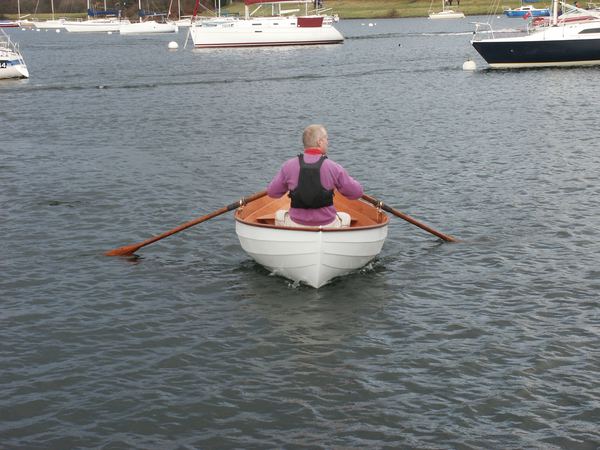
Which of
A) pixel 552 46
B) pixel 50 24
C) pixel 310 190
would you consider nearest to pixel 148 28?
pixel 50 24

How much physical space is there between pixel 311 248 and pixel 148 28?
469 ft

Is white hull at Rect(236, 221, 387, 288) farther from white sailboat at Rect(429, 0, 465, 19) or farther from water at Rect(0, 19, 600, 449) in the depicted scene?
white sailboat at Rect(429, 0, 465, 19)

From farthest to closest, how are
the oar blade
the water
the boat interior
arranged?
1. the oar blade
2. the boat interior
3. the water

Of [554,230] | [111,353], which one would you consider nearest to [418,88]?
[554,230]

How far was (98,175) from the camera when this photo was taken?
95.7 feet

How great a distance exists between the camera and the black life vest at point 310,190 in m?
16.0

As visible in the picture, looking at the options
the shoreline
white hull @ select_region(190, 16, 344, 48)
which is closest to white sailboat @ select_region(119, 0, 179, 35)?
the shoreline

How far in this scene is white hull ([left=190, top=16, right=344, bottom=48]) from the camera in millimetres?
95875

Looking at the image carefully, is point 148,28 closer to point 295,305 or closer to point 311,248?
point 311,248

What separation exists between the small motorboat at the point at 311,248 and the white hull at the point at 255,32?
80.4 metres

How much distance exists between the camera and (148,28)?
153m

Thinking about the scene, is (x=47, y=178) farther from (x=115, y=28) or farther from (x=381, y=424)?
(x=115, y=28)

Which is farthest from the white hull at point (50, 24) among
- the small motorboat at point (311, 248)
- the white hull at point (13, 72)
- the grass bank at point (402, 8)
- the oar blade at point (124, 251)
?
the small motorboat at point (311, 248)

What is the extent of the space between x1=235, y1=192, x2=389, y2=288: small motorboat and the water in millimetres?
391
